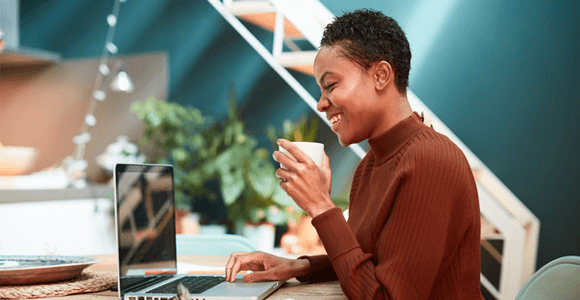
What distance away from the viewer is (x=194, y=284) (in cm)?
96

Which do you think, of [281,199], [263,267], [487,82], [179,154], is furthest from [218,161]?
[263,267]

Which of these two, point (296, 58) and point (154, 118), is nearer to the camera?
point (296, 58)

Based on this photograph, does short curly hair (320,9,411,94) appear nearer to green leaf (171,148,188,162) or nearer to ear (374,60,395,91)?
ear (374,60,395,91)

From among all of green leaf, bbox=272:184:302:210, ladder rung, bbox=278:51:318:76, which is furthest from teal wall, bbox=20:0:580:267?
green leaf, bbox=272:184:302:210

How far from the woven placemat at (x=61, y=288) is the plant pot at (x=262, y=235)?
2044mm

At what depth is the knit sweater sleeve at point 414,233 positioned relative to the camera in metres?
0.81

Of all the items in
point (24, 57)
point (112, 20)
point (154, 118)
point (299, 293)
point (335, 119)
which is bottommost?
point (299, 293)

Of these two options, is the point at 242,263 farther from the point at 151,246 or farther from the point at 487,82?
the point at 487,82

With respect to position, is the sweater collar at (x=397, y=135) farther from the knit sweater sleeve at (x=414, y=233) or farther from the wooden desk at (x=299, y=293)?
the wooden desk at (x=299, y=293)

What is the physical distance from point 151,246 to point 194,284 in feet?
0.43

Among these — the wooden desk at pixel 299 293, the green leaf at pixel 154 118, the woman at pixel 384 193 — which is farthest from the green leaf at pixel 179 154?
the woman at pixel 384 193

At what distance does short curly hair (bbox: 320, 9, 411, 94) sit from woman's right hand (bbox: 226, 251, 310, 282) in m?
0.45

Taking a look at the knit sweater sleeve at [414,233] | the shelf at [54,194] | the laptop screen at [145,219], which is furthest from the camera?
the shelf at [54,194]

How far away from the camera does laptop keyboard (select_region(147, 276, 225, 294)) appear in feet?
2.91
